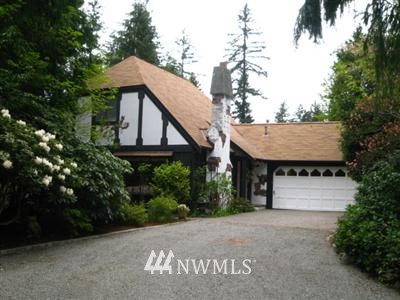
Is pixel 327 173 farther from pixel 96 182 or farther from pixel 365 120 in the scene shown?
pixel 96 182

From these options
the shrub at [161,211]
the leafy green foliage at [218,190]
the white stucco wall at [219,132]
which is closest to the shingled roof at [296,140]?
the white stucco wall at [219,132]

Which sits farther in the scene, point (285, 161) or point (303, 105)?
point (303, 105)

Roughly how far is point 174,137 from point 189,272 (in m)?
9.05

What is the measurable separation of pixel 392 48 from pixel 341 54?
793 inches

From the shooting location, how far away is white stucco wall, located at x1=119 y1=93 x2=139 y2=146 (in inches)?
619

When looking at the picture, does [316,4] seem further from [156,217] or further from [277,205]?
[277,205]

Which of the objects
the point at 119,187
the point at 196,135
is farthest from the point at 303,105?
the point at 119,187

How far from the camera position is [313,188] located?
18375 mm

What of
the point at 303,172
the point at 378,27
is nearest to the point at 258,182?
the point at 303,172

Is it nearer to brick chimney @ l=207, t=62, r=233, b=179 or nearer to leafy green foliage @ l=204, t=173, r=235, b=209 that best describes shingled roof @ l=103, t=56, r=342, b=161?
brick chimney @ l=207, t=62, r=233, b=179

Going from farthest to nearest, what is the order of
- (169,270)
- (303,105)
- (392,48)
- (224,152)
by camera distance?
(303,105), (224,152), (169,270), (392,48)

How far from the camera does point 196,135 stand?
15078 millimetres

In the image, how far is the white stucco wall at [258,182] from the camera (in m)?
19.1

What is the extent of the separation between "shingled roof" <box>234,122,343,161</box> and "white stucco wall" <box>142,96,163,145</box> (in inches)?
225
